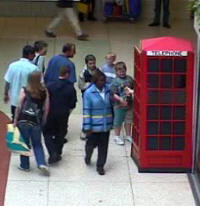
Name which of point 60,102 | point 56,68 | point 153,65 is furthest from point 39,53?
point 153,65

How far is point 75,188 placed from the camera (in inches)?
394

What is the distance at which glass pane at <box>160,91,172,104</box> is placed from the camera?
10203 mm

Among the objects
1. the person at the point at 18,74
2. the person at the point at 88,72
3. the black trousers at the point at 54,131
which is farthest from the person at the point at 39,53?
the black trousers at the point at 54,131

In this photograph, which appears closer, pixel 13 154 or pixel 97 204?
pixel 97 204

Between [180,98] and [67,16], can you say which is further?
[67,16]

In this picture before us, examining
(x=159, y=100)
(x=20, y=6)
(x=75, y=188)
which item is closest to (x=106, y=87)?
(x=159, y=100)

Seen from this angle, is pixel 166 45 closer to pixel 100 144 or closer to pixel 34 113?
pixel 100 144

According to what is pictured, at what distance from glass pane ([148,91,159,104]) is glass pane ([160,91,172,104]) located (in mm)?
56

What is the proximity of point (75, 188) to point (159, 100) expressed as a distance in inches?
65.7

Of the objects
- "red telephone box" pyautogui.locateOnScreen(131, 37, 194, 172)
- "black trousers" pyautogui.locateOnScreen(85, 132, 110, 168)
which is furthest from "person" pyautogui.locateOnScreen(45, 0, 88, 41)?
"black trousers" pyautogui.locateOnScreen(85, 132, 110, 168)

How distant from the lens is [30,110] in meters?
10.0

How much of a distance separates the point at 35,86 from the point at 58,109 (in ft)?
2.24

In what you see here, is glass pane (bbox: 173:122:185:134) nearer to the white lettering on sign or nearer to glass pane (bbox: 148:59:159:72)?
glass pane (bbox: 148:59:159:72)

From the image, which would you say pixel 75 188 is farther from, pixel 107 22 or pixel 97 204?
pixel 107 22
